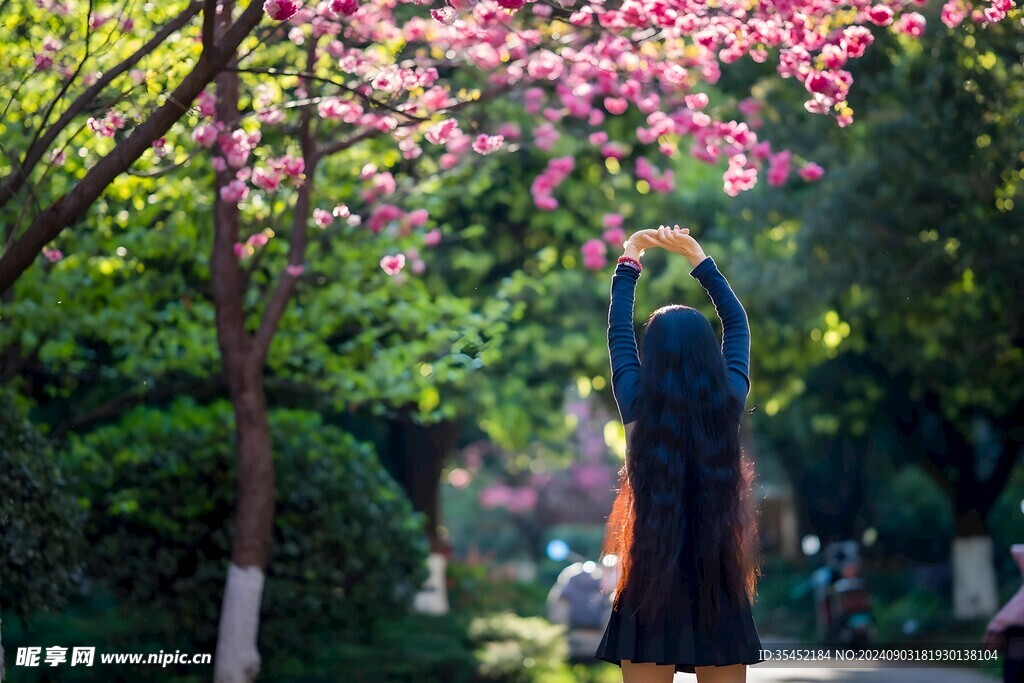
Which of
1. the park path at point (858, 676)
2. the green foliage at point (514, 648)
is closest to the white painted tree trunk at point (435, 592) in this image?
the green foliage at point (514, 648)

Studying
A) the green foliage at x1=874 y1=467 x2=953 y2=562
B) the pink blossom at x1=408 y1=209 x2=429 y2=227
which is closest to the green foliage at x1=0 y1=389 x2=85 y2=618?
the pink blossom at x1=408 y1=209 x2=429 y2=227

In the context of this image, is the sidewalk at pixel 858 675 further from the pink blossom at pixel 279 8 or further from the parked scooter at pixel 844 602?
the pink blossom at pixel 279 8

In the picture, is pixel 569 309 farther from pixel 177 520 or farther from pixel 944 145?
pixel 177 520

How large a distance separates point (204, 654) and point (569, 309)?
709 cm

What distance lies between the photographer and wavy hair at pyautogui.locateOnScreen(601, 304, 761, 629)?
13.9 feet

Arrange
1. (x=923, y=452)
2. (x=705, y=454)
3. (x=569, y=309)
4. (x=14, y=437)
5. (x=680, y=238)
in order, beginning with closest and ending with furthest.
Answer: (x=705, y=454) < (x=680, y=238) < (x=14, y=437) < (x=569, y=309) < (x=923, y=452)

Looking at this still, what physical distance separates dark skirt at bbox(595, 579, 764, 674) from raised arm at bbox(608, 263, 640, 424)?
2.10 feet

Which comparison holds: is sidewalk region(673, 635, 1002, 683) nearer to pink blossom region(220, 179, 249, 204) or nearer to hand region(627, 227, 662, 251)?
pink blossom region(220, 179, 249, 204)

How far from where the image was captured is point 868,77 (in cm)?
1311

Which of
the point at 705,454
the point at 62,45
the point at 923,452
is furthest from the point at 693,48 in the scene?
the point at 923,452

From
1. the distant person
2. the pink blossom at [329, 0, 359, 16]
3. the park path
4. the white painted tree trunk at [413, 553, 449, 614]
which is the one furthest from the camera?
the white painted tree trunk at [413, 553, 449, 614]

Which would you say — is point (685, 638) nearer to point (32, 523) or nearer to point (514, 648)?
point (32, 523)

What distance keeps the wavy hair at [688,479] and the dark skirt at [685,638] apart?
37 mm

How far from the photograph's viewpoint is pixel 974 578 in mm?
19031
